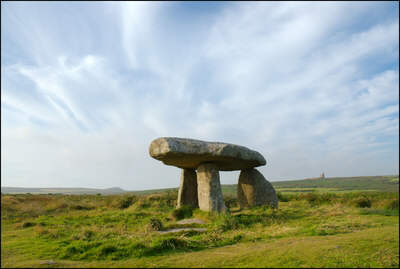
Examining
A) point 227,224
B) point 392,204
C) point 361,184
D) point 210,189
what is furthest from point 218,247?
point 361,184

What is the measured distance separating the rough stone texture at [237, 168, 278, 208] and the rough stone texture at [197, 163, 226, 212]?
3.00 m

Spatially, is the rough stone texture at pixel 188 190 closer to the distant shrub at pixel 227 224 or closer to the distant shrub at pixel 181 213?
the distant shrub at pixel 181 213

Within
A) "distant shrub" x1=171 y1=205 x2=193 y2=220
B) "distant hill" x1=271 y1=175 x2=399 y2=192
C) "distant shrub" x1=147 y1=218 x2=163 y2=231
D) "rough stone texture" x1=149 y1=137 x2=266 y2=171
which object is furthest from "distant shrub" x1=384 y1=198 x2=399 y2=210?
"distant hill" x1=271 y1=175 x2=399 y2=192

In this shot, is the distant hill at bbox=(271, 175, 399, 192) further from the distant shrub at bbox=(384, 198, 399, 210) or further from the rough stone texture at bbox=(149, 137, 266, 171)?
the rough stone texture at bbox=(149, 137, 266, 171)

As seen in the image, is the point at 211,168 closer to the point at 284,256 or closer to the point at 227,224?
the point at 227,224

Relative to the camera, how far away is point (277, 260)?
4.80 meters

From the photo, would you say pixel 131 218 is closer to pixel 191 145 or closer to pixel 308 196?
pixel 191 145

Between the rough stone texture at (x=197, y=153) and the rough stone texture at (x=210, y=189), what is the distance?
0.40 metres

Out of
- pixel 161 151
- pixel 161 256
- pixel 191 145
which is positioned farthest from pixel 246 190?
pixel 161 256

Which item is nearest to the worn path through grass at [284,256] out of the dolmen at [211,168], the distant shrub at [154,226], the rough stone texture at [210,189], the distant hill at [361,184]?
the distant shrub at [154,226]

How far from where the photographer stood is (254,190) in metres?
14.1

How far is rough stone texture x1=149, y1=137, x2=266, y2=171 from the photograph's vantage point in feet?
33.7

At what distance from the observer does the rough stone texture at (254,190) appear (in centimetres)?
1391

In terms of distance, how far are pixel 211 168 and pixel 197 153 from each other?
5.11ft
